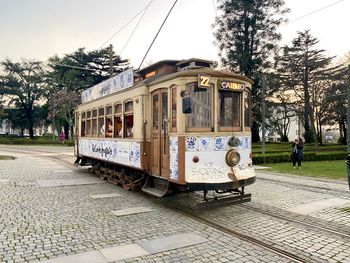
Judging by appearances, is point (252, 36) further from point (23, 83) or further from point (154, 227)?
point (23, 83)

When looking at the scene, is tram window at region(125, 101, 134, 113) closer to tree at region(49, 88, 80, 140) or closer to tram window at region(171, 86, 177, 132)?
tram window at region(171, 86, 177, 132)

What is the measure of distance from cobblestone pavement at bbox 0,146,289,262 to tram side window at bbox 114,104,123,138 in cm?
207

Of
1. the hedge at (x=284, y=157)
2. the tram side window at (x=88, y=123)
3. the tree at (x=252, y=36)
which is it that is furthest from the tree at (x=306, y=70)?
the tram side window at (x=88, y=123)

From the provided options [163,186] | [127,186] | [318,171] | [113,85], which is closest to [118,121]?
[113,85]

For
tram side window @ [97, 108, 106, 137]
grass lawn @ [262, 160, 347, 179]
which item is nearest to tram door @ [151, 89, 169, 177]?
tram side window @ [97, 108, 106, 137]

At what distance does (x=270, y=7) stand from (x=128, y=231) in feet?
112

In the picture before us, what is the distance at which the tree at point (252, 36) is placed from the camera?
34.3 meters

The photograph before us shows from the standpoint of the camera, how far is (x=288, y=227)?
6.38 m

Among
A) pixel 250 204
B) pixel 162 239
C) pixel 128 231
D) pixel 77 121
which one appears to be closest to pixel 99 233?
pixel 128 231

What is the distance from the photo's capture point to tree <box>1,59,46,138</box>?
183 ft

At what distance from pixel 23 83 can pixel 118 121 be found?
172 ft

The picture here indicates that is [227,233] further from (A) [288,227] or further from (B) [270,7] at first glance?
(B) [270,7]

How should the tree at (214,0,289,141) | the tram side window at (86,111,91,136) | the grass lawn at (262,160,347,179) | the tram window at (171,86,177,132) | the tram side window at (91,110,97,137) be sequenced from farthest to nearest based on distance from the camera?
the tree at (214,0,289,141) → the grass lawn at (262,160,347,179) → the tram side window at (86,111,91,136) → the tram side window at (91,110,97,137) → the tram window at (171,86,177,132)

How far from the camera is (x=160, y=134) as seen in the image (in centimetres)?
821
